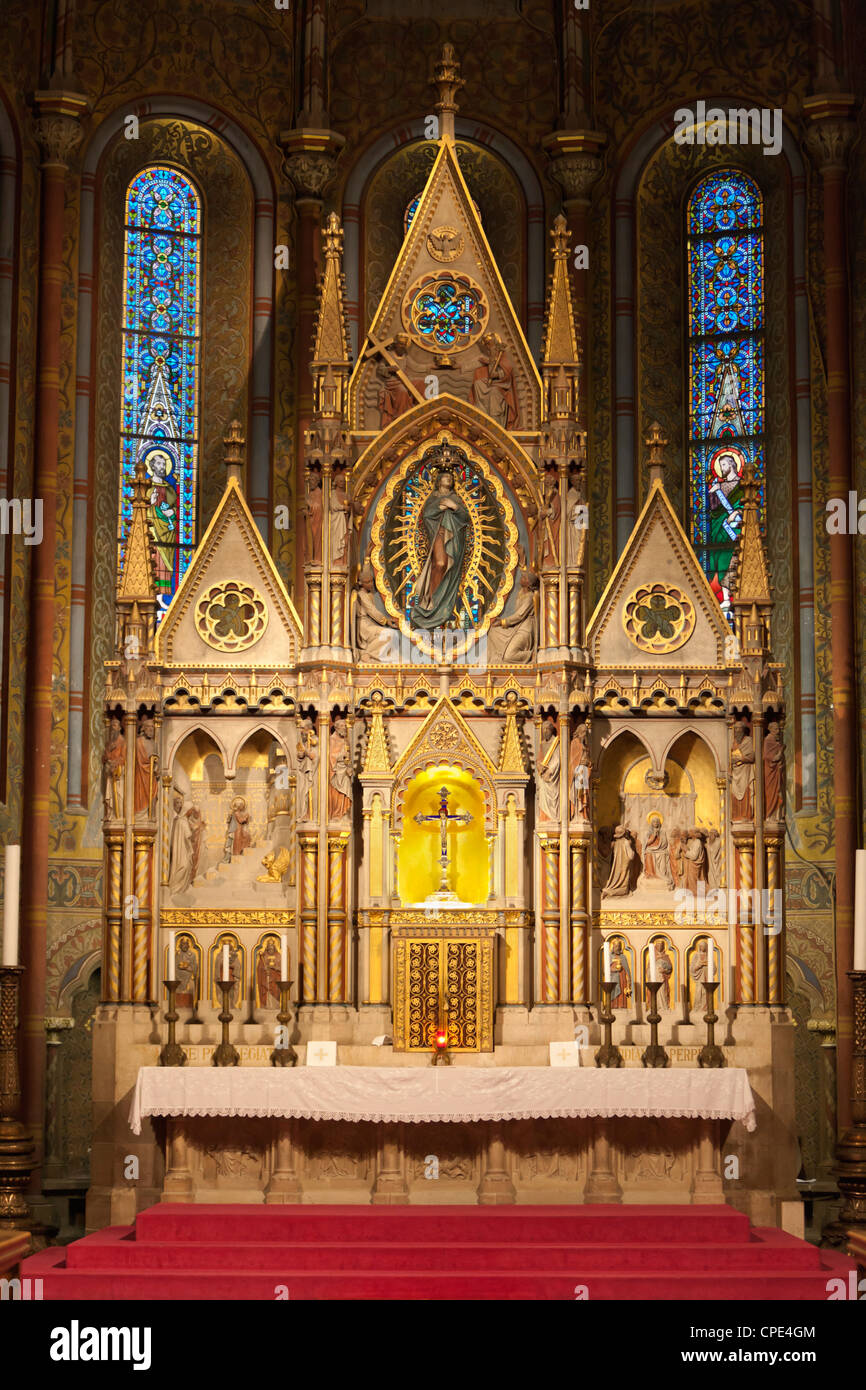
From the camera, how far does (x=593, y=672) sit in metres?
18.7

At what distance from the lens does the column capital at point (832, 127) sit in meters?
22.5

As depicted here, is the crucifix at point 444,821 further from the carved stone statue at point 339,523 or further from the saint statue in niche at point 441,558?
the carved stone statue at point 339,523

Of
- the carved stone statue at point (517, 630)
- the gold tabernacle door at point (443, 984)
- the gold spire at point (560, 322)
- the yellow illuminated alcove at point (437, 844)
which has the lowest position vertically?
the gold tabernacle door at point (443, 984)

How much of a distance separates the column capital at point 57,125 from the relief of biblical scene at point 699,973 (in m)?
11.1

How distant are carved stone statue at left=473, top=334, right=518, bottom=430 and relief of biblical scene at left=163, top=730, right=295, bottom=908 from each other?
3.76 metres

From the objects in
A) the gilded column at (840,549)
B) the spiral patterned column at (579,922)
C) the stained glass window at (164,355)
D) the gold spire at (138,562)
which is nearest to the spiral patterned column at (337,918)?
the spiral patterned column at (579,922)

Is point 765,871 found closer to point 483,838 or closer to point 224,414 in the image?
point 483,838

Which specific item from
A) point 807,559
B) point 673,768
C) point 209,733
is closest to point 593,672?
point 673,768

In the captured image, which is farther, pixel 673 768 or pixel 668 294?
→ pixel 668 294

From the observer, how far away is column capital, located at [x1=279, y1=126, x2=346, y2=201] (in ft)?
75.9

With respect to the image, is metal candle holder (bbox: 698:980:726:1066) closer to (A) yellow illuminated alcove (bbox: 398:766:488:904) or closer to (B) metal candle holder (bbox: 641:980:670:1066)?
(B) metal candle holder (bbox: 641:980:670:1066)

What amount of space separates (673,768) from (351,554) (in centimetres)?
359

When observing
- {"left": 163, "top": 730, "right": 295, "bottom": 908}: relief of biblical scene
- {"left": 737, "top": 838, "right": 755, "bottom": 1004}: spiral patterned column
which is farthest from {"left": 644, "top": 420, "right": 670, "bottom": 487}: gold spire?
{"left": 163, "top": 730, "right": 295, "bottom": 908}: relief of biblical scene

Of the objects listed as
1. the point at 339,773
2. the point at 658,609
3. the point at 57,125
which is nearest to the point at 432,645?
the point at 339,773
